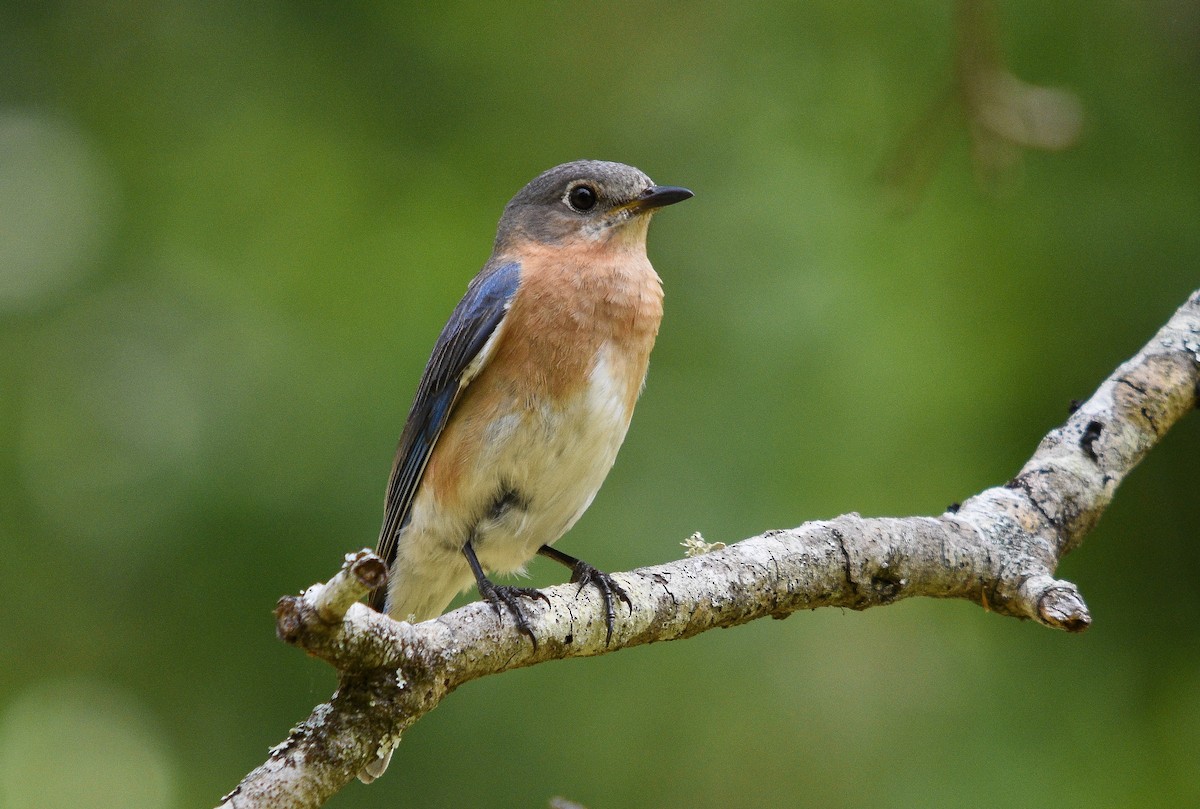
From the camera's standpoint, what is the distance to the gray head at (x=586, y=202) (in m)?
4.64

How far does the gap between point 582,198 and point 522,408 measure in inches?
45.4

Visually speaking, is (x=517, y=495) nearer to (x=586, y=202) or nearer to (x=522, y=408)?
(x=522, y=408)

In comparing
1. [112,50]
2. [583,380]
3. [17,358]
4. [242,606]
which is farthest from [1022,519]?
[112,50]

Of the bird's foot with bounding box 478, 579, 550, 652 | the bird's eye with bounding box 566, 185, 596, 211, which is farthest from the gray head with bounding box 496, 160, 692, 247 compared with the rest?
the bird's foot with bounding box 478, 579, 550, 652

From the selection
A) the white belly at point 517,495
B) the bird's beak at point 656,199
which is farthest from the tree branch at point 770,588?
the bird's beak at point 656,199

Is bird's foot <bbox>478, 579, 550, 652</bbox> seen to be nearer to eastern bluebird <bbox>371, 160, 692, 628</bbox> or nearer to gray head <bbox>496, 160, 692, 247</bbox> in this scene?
eastern bluebird <bbox>371, 160, 692, 628</bbox>

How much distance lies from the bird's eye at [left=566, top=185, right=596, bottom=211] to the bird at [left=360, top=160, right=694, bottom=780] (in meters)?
0.07

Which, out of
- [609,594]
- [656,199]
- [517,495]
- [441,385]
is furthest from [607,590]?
[656,199]

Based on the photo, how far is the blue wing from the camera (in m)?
4.26

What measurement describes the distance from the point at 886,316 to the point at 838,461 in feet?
2.38

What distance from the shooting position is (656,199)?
461 cm

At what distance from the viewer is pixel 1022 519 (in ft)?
12.0

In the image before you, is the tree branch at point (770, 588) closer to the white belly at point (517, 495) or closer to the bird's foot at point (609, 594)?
the bird's foot at point (609, 594)

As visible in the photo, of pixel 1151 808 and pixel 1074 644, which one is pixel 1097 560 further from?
pixel 1151 808
